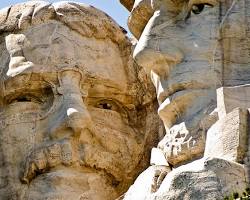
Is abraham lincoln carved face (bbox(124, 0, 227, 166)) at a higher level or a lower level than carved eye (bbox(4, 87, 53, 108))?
lower

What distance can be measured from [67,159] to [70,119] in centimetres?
35

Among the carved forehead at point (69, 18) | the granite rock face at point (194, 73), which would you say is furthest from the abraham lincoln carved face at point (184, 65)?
the carved forehead at point (69, 18)

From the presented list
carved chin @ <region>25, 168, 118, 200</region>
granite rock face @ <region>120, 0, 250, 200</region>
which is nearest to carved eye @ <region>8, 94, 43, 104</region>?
carved chin @ <region>25, 168, 118, 200</region>

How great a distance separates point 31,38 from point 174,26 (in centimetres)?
318

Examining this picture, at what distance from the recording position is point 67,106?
13.8 m

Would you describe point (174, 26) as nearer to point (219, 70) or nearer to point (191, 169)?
point (219, 70)

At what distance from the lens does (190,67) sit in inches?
437

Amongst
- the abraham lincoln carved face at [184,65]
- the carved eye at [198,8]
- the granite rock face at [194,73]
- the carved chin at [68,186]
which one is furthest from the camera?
the carved chin at [68,186]

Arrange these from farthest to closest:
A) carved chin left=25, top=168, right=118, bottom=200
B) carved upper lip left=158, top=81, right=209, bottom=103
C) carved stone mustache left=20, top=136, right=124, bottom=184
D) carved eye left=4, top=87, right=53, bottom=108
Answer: carved eye left=4, top=87, right=53, bottom=108, carved stone mustache left=20, top=136, right=124, bottom=184, carved chin left=25, top=168, right=118, bottom=200, carved upper lip left=158, top=81, right=209, bottom=103

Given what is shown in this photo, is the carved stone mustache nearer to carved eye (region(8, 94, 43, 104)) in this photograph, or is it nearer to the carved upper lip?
carved eye (region(8, 94, 43, 104))

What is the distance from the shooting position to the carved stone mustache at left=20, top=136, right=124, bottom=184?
13719mm

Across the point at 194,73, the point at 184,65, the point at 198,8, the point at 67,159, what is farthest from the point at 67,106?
the point at 194,73

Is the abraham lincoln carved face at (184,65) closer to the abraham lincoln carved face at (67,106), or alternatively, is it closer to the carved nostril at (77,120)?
the carved nostril at (77,120)

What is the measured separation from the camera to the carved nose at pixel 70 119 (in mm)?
13742
